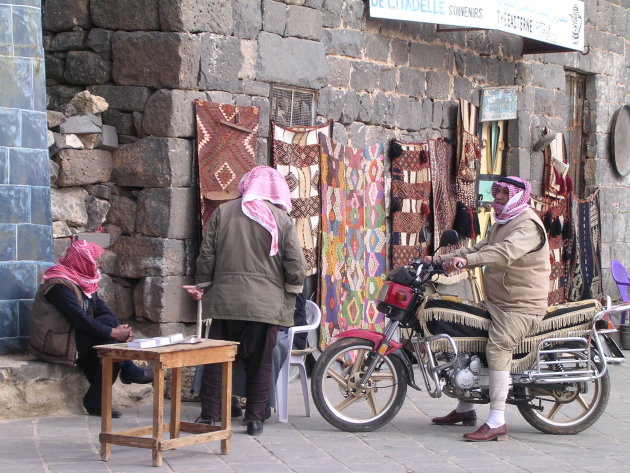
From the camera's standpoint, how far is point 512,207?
693 cm

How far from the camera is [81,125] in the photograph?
7984mm

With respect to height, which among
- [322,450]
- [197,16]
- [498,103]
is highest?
[197,16]

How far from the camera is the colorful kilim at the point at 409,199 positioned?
9.94 meters

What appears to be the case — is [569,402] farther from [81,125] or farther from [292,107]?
[81,125]

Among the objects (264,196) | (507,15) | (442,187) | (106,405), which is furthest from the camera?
(507,15)

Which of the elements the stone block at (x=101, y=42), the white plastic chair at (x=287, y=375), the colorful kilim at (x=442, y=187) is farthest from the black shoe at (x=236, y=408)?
the colorful kilim at (x=442, y=187)

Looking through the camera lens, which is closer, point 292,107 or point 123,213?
point 123,213

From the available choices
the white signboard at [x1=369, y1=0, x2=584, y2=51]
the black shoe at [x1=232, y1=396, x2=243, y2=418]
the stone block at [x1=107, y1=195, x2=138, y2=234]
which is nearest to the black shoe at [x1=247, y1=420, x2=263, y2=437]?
the black shoe at [x1=232, y1=396, x2=243, y2=418]

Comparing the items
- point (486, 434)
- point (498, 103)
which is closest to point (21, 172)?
point (486, 434)

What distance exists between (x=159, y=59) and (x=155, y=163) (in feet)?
2.42

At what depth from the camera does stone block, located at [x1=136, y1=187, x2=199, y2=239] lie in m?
8.01

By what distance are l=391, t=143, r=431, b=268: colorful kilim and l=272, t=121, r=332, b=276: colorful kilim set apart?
1084mm

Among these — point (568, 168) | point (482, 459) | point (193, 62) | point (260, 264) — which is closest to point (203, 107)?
point (193, 62)

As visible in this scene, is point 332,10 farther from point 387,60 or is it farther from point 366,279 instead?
point 366,279
